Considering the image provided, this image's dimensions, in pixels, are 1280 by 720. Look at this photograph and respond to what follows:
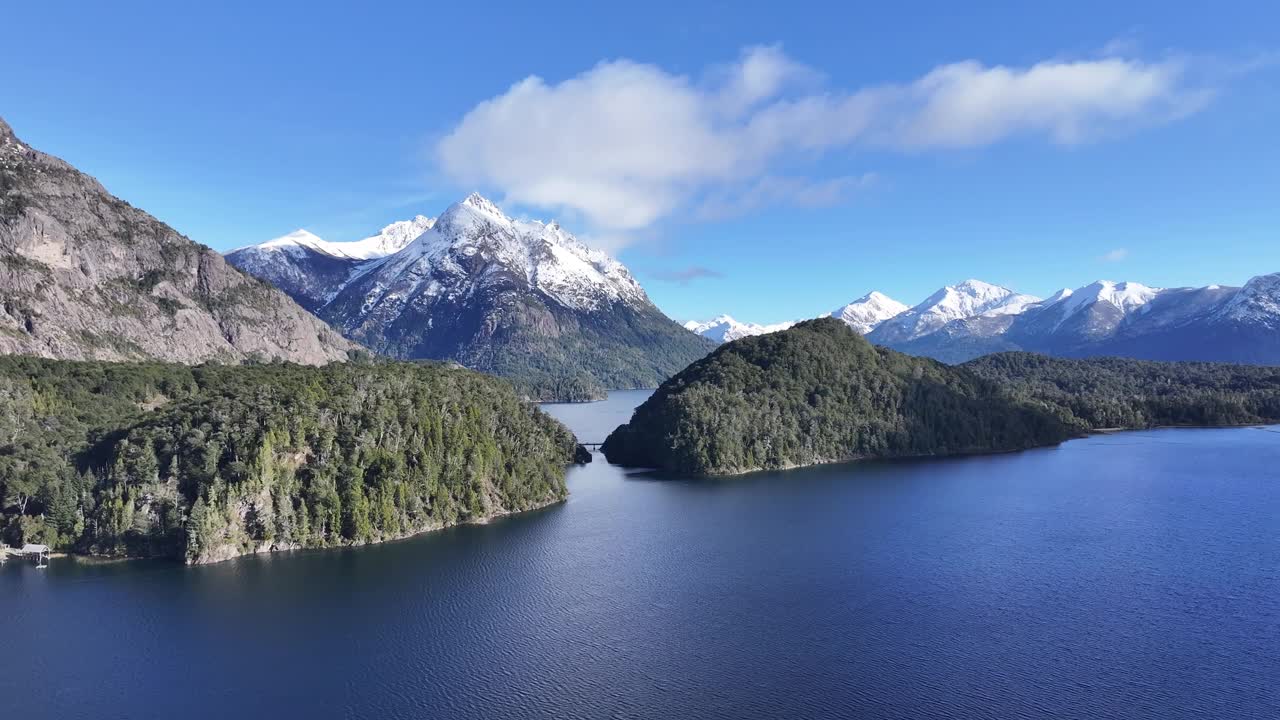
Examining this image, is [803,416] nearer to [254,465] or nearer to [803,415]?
[803,415]

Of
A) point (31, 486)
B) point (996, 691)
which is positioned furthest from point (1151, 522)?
point (31, 486)

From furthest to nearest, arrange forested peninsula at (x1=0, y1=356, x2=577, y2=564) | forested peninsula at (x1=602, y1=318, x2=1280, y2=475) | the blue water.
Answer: forested peninsula at (x1=602, y1=318, x2=1280, y2=475)
forested peninsula at (x1=0, y1=356, x2=577, y2=564)
the blue water

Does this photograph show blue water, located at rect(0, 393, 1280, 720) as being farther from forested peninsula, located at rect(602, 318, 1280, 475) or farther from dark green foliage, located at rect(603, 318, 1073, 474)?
dark green foliage, located at rect(603, 318, 1073, 474)

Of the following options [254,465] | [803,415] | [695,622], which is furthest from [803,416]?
[254,465]

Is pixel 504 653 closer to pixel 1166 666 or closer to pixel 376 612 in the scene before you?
pixel 376 612

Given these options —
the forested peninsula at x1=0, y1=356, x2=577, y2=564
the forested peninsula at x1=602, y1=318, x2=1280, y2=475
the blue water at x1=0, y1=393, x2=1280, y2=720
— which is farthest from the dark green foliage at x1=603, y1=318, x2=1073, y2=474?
the blue water at x1=0, y1=393, x2=1280, y2=720
